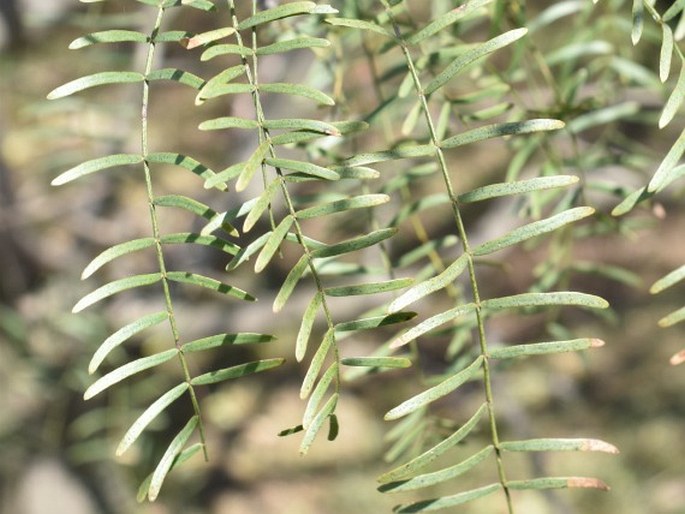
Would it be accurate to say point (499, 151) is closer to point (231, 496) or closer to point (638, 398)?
point (638, 398)

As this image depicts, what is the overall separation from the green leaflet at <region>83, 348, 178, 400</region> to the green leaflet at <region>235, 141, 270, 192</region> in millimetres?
92

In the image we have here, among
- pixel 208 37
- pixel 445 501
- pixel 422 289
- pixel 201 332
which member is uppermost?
pixel 208 37

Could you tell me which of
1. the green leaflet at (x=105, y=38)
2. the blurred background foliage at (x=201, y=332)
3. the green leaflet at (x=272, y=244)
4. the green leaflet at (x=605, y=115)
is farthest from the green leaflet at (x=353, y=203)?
the blurred background foliage at (x=201, y=332)

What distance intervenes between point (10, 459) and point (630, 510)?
1.22 meters

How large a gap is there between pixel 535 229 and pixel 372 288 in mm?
77

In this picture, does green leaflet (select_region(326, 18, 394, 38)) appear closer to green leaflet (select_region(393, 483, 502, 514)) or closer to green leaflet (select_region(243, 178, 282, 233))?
green leaflet (select_region(243, 178, 282, 233))

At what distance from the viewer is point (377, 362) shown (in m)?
0.40

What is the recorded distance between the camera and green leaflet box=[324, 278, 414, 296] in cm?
38

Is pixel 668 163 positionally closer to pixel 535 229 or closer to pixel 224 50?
pixel 535 229

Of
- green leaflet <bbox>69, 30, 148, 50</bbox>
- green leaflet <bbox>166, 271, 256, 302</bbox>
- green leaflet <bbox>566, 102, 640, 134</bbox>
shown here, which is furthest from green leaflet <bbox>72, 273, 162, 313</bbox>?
green leaflet <bbox>566, 102, 640, 134</bbox>

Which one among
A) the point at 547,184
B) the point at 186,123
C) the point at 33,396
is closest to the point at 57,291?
the point at 33,396

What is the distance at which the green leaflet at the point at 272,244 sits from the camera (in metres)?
0.36

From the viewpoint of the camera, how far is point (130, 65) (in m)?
1.19

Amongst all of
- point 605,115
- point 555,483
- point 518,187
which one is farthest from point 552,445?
point 605,115
